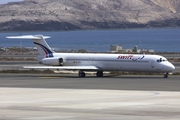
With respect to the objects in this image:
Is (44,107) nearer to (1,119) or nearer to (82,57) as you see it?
(1,119)

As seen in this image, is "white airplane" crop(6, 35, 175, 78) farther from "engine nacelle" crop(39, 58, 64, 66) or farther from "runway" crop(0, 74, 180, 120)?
"runway" crop(0, 74, 180, 120)

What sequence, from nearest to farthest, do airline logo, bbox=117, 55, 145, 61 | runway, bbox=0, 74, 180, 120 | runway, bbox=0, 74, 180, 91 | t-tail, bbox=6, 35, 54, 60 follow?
runway, bbox=0, 74, 180, 120
runway, bbox=0, 74, 180, 91
airline logo, bbox=117, 55, 145, 61
t-tail, bbox=6, 35, 54, 60

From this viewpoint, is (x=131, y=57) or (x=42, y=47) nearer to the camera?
(x=131, y=57)

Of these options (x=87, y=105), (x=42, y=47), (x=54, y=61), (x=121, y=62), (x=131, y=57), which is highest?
(x=42, y=47)

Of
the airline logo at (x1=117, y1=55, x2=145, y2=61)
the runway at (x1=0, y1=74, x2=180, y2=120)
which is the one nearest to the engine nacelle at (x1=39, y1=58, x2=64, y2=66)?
the airline logo at (x1=117, y1=55, x2=145, y2=61)

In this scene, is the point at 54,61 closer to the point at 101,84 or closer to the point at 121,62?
the point at 121,62

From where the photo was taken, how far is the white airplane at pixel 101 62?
160ft

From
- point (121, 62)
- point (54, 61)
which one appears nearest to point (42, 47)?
point (54, 61)

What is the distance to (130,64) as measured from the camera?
162 ft

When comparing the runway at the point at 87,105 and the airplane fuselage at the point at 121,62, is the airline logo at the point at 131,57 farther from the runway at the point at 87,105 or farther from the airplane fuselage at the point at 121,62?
the runway at the point at 87,105

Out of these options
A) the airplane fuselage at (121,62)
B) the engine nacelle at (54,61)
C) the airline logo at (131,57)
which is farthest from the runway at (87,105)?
the engine nacelle at (54,61)

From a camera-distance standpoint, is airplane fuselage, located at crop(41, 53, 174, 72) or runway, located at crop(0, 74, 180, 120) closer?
runway, located at crop(0, 74, 180, 120)

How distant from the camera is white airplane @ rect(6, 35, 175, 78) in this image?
1918 inches

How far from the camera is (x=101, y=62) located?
2012 inches
